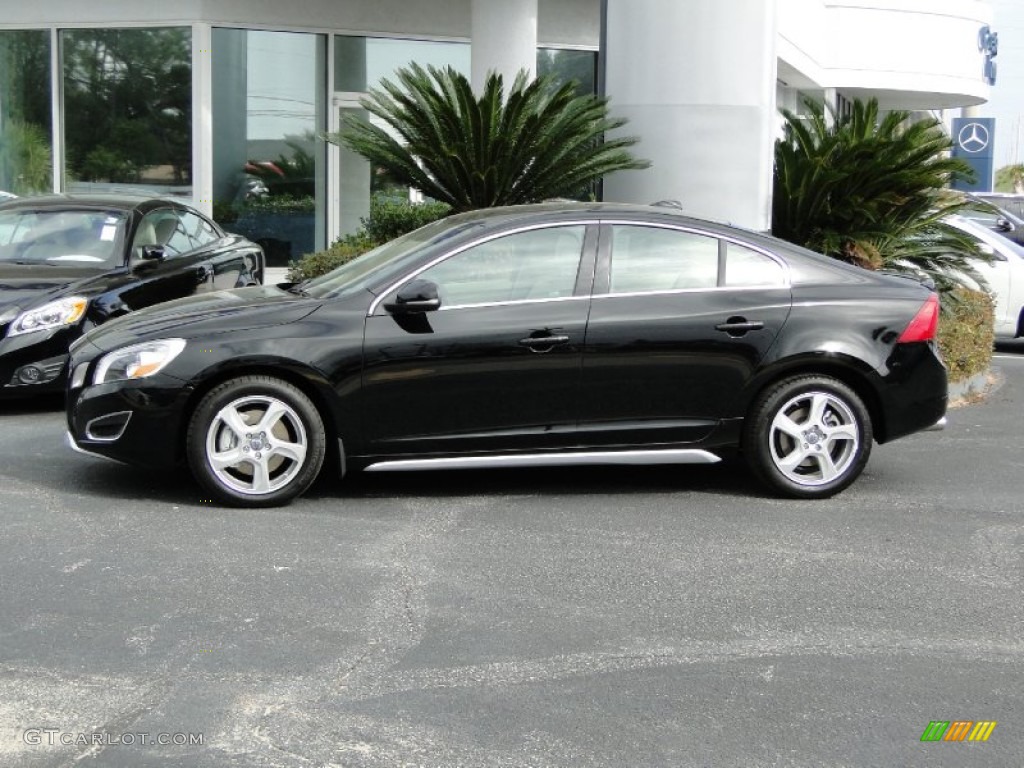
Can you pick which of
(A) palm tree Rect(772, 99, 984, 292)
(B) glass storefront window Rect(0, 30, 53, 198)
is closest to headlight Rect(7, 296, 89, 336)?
(A) palm tree Rect(772, 99, 984, 292)

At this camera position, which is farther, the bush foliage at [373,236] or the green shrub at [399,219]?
the green shrub at [399,219]

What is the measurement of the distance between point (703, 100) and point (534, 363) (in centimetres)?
578

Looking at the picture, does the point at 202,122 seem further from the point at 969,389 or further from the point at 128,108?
the point at 969,389

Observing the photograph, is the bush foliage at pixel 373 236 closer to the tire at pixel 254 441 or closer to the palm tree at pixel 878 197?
the palm tree at pixel 878 197

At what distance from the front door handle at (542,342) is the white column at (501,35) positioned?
9.88 m

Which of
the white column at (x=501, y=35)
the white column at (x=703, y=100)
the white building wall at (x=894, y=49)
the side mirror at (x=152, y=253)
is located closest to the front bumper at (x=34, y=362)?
the side mirror at (x=152, y=253)

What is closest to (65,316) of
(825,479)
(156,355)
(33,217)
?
(33,217)

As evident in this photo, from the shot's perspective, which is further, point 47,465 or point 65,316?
point 65,316

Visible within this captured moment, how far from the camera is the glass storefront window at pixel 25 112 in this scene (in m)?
18.4

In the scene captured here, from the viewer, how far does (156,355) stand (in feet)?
22.1

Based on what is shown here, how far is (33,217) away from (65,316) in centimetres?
180

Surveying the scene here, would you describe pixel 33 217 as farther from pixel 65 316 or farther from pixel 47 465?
pixel 47 465

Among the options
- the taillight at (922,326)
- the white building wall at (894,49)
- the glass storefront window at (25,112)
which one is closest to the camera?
the taillight at (922,326)

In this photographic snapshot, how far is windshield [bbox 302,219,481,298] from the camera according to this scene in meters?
7.05
